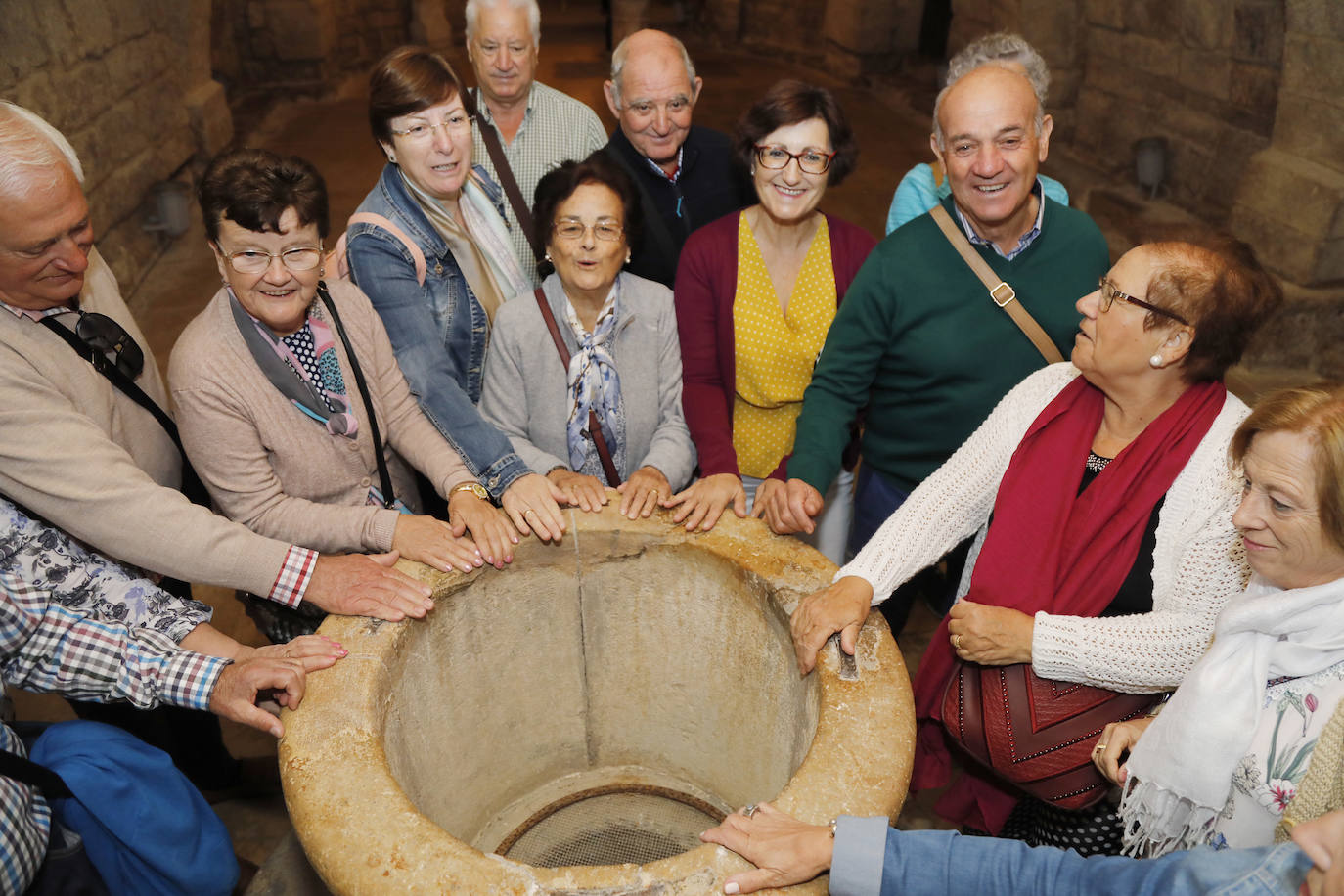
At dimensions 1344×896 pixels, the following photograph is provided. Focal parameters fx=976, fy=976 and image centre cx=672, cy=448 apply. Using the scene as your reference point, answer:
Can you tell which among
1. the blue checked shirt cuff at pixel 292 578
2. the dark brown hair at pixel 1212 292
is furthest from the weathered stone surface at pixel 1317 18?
the blue checked shirt cuff at pixel 292 578

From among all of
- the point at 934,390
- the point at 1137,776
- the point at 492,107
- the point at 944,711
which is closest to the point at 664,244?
the point at 492,107

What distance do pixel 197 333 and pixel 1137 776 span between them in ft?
6.94

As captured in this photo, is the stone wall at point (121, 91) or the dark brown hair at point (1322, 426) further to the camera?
the stone wall at point (121, 91)

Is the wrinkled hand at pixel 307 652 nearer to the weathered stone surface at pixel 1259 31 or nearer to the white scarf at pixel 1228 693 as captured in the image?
the white scarf at pixel 1228 693

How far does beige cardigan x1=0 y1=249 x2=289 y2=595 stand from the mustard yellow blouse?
131 centimetres

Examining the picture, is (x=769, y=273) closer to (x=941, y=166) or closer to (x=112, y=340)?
(x=941, y=166)

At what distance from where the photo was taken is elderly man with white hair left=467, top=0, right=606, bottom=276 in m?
3.07

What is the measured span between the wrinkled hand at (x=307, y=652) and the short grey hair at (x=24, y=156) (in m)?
1.02

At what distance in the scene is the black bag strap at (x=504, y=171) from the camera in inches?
116

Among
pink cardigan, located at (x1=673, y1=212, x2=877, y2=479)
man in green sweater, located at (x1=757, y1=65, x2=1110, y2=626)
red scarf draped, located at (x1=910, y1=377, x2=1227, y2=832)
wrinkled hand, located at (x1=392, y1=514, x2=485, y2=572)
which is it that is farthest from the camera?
pink cardigan, located at (x1=673, y1=212, x2=877, y2=479)

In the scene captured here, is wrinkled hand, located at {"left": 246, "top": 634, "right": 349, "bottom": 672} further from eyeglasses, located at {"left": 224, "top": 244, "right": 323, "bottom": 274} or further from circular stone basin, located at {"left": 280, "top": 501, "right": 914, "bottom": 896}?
eyeglasses, located at {"left": 224, "top": 244, "right": 323, "bottom": 274}

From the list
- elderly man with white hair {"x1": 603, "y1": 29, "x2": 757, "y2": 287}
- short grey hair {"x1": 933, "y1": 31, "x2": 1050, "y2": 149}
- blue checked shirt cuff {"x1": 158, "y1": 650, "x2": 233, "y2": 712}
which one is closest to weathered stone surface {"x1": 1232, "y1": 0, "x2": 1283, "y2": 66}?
short grey hair {"x1": 933, "y1": 31, "x2": 1050, "y2": 149}

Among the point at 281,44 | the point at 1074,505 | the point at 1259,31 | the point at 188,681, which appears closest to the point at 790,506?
the point at 1074,505

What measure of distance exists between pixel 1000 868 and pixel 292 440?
1.68 meters
